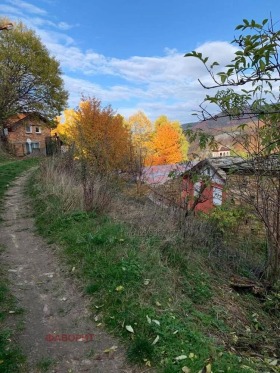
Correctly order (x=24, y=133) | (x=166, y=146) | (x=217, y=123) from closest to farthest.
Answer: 1. (x=217, y=123)
2. (x=24, y=133)
3. (x=166, y=146)

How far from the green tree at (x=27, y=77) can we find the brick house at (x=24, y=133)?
165cm

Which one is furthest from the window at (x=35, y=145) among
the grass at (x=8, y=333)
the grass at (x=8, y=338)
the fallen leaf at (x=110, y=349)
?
the fallen leaf at (x=110, y=349)

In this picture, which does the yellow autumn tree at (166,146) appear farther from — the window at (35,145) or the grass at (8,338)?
the grass at (8,338)

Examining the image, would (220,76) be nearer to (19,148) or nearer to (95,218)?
(95,218)

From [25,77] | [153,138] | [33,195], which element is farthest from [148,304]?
[153,138]

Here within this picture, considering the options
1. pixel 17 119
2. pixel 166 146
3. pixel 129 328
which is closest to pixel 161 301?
pixel 129 328

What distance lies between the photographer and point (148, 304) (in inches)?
137

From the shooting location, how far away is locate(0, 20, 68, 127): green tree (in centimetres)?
2577

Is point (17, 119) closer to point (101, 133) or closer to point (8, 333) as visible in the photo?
point (101, 133)

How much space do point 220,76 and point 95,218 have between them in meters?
4.88

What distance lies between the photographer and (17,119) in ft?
111

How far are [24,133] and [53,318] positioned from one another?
3658cm

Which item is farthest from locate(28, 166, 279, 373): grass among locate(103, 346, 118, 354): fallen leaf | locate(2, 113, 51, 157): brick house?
locate(2, 113, 51, 157): brick house

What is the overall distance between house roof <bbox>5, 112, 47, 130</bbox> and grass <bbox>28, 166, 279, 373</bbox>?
26.4 meters
